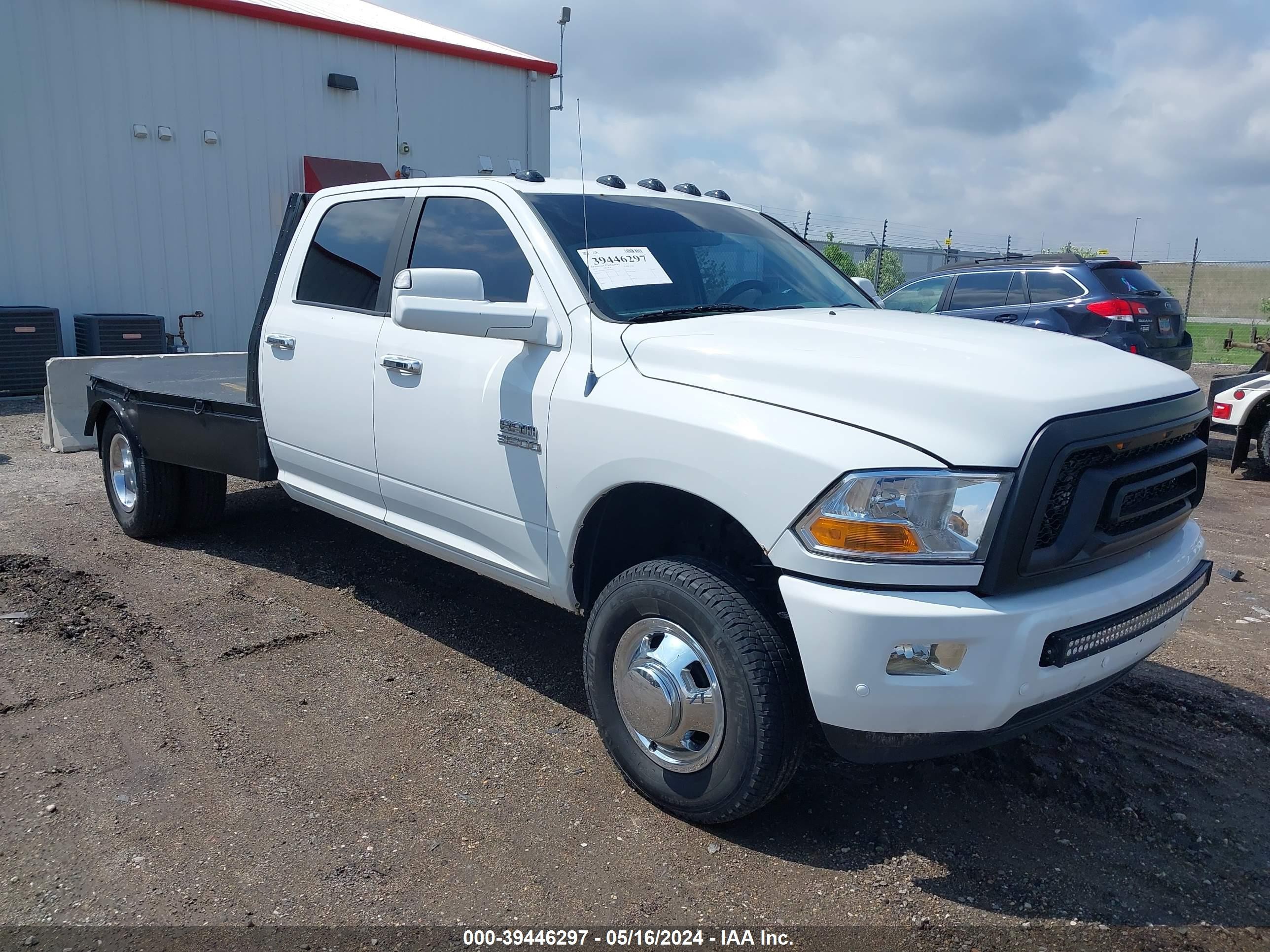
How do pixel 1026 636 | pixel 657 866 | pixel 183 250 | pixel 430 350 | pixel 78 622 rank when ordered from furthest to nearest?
pixel 183 250
pixel 78 622
pixel 430 350
pixel 657 866
pixel 1026 636

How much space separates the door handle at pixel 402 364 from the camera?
3770 mm

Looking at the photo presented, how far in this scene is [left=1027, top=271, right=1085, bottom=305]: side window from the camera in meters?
9.19

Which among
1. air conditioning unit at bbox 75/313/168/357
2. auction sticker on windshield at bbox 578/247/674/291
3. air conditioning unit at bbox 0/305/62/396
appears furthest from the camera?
air conditioning unit at bbox 75/313/168/357

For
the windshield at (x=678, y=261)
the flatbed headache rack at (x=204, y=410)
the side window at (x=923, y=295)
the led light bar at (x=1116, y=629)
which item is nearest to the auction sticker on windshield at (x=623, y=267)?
the windshield at (x=678, y=261)

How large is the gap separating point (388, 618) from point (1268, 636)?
4.17 metres

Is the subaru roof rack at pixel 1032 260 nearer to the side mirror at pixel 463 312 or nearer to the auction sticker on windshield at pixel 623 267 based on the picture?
the auction sticker on windshield at pixel 623 267

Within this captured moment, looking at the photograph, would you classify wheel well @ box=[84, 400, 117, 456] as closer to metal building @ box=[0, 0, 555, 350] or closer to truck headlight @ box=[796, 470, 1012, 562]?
truck headlight @ box=[796, 470, 1012, 562]

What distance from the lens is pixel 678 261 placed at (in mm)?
3660

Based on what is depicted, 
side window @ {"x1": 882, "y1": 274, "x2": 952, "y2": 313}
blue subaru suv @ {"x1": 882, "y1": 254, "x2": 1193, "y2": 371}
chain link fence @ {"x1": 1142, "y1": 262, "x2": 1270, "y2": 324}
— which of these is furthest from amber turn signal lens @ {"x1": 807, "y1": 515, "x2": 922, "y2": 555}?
chain link fence @ {"x1": 1142, "y1": 262, "x2": 1270, "y2": 324}

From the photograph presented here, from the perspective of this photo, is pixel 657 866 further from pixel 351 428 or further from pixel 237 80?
pixel 237 80

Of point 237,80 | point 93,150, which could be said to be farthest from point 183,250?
point 237,80

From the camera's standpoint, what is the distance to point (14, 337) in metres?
12.1

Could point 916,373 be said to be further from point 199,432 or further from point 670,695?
point 199,432

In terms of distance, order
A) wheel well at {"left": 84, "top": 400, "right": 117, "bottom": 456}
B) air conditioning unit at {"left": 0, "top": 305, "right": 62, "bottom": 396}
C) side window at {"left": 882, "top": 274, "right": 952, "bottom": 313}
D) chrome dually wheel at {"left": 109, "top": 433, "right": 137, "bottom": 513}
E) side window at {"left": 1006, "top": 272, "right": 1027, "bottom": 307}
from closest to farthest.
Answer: chrome dually wheel at {"left": 109, "top": 433, "right": 137, "bottom": 513}
wheel well at {"left": 84, "top": 400, "right": 117, "bottom": 456}
side window at {"left": 1006, "top": 272, "right": 1027, "bottom": 307}
side window at {"left": 882, "top": 274, "right": 952, "bottom": 313}
air conditioning unit at {"left": 0, "top": 305, "right": 62, "bottom": 396}
